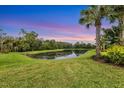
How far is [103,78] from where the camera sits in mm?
5824

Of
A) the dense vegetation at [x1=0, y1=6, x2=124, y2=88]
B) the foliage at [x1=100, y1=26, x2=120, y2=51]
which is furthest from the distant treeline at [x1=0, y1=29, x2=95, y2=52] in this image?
the foliage at [x1=100, y1=26, x2=120, y2=51]

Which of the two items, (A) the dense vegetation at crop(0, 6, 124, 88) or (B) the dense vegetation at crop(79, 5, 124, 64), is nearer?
(A) the dense vegetation at crop(0, 6, 124, 88)

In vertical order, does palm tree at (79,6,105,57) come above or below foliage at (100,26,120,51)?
above

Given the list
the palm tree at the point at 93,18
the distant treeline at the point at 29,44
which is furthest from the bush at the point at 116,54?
the palm tree at the point at 93,18

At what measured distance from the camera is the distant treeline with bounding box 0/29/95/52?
28.2 feet

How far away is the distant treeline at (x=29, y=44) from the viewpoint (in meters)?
8.60

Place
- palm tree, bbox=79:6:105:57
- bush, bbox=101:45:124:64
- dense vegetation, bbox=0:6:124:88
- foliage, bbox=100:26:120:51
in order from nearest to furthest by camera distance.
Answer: dense vegetation, bbox=0:6:124:88 < bush, bbox=101:45:124:64 < palm tree, bbox=79:6:105:57 < foliage, bbox=100:26:120:51

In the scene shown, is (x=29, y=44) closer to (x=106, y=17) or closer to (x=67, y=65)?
(x=67, y=65)

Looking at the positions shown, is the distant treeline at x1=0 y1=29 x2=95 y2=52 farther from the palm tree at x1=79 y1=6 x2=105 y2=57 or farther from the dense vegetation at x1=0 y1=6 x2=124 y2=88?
the palm tree at x1=79 y1=6 x2=105 y2=57

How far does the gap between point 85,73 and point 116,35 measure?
807cm

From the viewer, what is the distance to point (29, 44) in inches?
391
